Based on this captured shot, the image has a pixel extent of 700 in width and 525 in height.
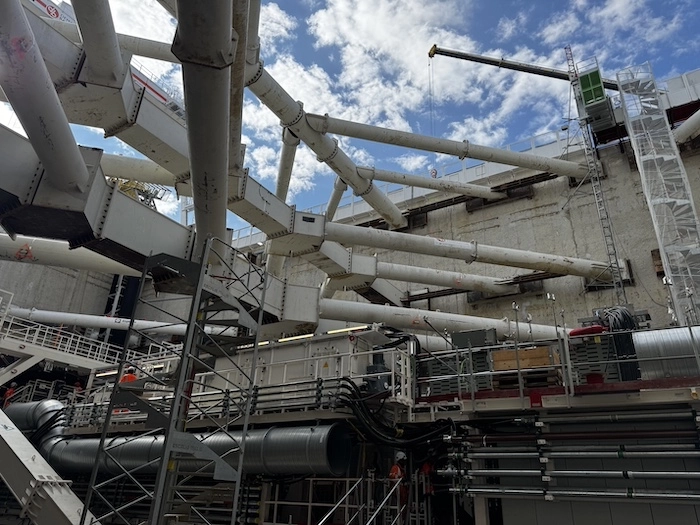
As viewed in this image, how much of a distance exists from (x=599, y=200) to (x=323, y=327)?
12.3 meters

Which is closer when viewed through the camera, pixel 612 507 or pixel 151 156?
pixel 612 507

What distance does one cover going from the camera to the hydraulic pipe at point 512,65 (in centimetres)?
2612

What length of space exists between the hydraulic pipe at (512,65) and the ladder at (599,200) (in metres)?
3.27

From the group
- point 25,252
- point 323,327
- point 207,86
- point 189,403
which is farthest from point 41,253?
point 323,327

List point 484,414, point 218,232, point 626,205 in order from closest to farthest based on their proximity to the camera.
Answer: point 218,232
point 484,414
point 626,205

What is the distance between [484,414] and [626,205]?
14.7 metres

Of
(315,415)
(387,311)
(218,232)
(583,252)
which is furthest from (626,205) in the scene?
(218,232)

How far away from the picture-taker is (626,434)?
8.12 meters

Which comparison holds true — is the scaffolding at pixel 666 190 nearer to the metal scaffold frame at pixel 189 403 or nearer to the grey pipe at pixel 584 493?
the grey pipe at pixel 584 493

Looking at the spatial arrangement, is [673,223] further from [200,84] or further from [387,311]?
[200,84]

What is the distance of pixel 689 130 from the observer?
18.3 meters

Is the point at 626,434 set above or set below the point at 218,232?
below

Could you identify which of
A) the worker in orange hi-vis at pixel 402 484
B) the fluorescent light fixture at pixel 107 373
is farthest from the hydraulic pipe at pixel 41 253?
the fluorescent light fixture at pixel 107 373

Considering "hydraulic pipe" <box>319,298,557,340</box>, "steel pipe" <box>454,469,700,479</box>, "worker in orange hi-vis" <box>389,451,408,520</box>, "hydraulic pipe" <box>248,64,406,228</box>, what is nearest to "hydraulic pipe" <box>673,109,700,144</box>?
"hydraulic pipe" <box>319,298,557,340</box>
